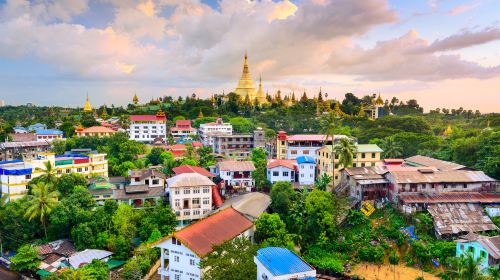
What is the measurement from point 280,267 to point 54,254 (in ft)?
63.1

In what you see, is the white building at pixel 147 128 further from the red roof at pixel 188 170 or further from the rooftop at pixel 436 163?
the rooftop at pixel 436 163

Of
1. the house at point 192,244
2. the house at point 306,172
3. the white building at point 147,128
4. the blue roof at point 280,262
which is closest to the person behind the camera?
the blue roof at point 280,262

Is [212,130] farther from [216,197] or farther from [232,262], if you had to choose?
[232,262]

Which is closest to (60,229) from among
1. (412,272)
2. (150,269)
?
(150,269)

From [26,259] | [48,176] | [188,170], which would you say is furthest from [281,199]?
[48,176]

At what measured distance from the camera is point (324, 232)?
28656 millimetres

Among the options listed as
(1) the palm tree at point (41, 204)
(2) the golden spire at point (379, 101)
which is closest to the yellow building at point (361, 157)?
(1) the palm tree at point (41, 204)

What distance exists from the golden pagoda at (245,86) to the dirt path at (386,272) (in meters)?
66.8

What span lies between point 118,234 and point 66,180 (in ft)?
32.0

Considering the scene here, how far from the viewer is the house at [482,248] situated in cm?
2361

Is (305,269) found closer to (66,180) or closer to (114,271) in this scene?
(114,271)

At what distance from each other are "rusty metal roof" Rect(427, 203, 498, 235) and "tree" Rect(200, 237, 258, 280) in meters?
14.9

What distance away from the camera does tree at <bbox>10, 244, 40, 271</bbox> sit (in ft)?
90.4

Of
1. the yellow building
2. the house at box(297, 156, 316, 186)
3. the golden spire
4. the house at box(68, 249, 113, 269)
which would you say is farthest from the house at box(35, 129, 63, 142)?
the golden spire
